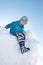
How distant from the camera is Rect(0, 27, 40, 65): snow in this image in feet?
13.3

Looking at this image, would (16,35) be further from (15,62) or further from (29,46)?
(15,62)

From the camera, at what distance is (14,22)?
4.84m

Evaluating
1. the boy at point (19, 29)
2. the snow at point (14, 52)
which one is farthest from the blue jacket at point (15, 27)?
the snow at point (14, 52)

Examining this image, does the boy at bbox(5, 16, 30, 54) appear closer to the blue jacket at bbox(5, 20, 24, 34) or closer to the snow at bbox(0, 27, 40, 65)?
the blue jacket at bbox(5, 20, 24, 34)

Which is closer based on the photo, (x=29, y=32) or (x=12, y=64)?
(x=12, y=64)

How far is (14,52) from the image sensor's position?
4.22 meters

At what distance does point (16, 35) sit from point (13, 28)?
229mm

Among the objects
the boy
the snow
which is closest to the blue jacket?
→ the boy

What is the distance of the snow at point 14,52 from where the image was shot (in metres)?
4.04

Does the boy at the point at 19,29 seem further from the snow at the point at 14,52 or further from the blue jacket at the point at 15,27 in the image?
the snow at the point at 14,52

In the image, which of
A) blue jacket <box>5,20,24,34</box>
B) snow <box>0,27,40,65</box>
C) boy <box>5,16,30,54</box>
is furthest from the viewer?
blue jacket <box>5,20,24,34</box>

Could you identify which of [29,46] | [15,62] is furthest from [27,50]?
[15,62]

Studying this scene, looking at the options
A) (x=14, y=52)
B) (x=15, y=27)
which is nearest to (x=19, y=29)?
(x=15, y=27)

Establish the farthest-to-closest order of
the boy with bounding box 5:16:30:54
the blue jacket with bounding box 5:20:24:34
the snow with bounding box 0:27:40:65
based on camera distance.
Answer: the blue jacket with bounding box 5:20:24:34
the boy with bounding box 5:16:30:54
the snow with bounding box 0:27:40:65
